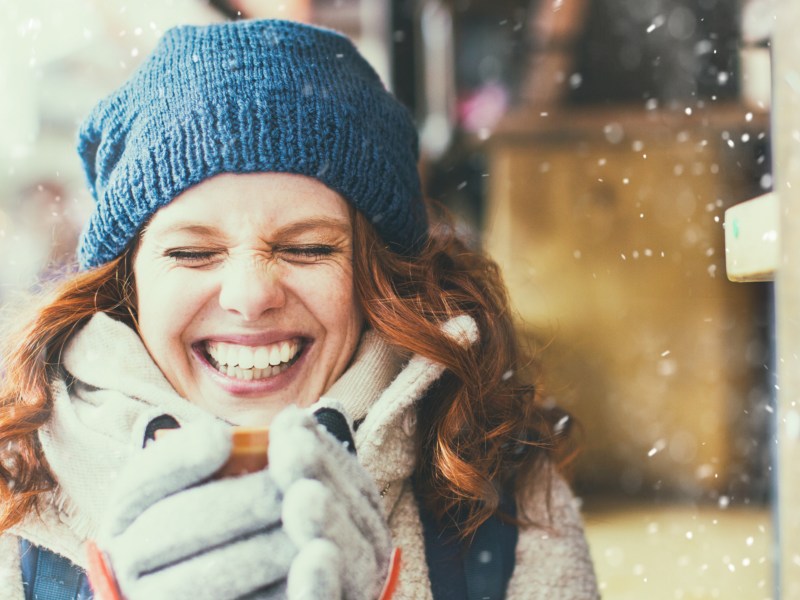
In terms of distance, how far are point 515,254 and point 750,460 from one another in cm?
120

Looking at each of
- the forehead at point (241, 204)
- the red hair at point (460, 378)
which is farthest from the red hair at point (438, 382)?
the forehead at point (241, 204)

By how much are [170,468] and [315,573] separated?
0.62 feet

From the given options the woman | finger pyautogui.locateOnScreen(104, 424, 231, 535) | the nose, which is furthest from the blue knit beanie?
finger pyautogui.locateOnScreen(104, 424, 231, 535)

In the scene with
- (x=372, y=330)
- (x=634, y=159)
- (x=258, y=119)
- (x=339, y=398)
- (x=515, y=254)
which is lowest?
(x=339, y=398)

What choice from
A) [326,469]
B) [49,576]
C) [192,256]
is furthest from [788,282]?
Result: [49,576]

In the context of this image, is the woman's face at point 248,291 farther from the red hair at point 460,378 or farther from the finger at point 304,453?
the finger at point 304,453

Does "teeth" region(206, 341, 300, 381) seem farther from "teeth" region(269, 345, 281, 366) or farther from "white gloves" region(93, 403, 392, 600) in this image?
"white gloves" region(93, 403, 392, 600)

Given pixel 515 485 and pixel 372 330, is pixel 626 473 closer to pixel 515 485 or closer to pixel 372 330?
pixel 515 485

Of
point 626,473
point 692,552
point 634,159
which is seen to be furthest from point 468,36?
point 692,552

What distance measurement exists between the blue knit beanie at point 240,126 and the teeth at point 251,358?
0.69 ft

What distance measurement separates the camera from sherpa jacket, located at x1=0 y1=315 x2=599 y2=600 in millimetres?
1032

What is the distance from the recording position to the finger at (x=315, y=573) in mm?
752

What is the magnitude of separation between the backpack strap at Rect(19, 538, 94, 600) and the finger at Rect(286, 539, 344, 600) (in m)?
0.40

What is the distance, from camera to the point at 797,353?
0.74 m
